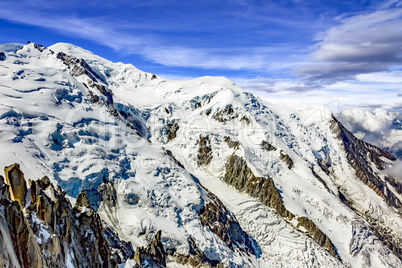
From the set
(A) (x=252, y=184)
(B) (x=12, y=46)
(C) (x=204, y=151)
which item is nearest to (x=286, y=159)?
(A) (x=252, y=184)

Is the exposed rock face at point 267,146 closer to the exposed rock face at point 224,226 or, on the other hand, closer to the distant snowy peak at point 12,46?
the exposed rock face at point 224,226

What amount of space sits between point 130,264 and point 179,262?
34.6 m

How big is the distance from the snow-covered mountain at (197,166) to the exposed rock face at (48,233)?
34.9 feet

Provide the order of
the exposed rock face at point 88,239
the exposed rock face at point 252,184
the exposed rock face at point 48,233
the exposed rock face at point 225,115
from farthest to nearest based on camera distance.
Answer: the exposed rock face at point 225,115, the exposed rock face at point 252,184, the exposed rock face at point 88,239, the exposed rock face at point 48,233

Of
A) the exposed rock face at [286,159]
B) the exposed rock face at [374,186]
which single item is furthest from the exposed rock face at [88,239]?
the exposed rock face at [374,186]

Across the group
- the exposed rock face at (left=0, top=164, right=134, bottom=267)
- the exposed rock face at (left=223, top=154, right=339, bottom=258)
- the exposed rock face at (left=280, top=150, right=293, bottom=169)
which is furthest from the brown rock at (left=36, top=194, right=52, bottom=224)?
the exposed rock face at (left=280, top=150, right=293, bottom=169)

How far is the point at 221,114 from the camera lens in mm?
157375

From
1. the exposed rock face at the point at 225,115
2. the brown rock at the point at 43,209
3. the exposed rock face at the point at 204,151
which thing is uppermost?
the exposed rock face at the point at 225,115

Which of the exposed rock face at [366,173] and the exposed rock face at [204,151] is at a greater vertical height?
the exposed rock face at [204,151]

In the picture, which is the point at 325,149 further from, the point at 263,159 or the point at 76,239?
the point at 76,239

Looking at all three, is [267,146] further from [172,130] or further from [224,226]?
[224,226]

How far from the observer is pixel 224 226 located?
9481cm

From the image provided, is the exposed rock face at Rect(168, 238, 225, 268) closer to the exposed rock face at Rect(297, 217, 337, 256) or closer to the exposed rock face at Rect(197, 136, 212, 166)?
the exposed rock face at Rect(297, 217, 337, 256)

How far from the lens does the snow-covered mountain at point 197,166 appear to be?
3132 inches
